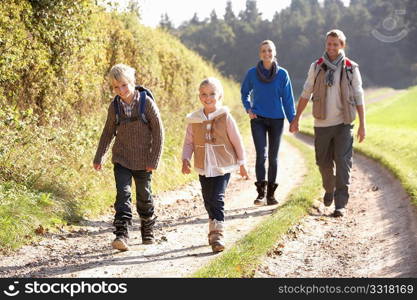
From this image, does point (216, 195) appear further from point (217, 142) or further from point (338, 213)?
point (338, 213)

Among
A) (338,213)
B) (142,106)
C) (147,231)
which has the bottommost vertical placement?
(338,213)

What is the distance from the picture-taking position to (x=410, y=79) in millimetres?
92312

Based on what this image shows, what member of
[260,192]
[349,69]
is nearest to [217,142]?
[349,69]

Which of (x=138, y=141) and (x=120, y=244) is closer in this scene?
(x=120, y=244)

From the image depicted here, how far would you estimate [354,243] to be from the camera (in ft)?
23.5

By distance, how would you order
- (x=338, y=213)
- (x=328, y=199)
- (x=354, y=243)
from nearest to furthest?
1. (x=354, y=243)
2. (x=338, y=213)
3. (x=328, y=199)

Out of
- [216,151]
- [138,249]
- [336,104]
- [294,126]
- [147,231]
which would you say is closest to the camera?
[216,151]

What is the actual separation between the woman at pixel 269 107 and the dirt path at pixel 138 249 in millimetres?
633

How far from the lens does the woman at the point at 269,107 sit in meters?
9.02

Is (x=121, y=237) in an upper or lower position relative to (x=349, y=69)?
lower

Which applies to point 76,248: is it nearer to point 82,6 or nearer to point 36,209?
point 36,209

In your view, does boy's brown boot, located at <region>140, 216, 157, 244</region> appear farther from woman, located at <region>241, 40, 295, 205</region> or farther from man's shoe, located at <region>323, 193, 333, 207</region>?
man's shoe, located at <region>323, 193, 333, 207</region>

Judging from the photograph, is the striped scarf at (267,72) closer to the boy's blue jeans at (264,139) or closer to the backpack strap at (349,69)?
the boy's blue jeans at (264,139)

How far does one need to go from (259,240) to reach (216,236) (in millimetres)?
486
